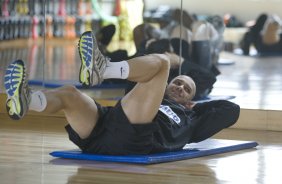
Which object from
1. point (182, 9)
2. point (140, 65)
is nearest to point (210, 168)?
point (140, 65)

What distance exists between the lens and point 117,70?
396 cm

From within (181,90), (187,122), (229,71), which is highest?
(181,90)

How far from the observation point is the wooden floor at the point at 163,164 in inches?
159

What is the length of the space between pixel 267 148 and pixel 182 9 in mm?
2028

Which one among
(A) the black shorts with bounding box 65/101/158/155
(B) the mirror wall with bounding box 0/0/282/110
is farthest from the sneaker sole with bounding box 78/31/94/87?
(B) the mirror wall with bounding box 0/0/282/110

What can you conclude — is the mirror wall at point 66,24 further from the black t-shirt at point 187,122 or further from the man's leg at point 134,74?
the man's leg at point 134,74

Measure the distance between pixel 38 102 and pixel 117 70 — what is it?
412 millimetres

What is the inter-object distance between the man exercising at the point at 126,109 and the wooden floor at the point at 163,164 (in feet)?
0.44

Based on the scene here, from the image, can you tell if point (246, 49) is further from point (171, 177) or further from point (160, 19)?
point (171, 177)

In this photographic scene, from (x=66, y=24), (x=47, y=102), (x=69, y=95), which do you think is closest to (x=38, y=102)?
(x=47, y=102)

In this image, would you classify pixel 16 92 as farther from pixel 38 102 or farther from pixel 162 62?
pixel 162 62

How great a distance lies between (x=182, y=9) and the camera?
675 centimetres

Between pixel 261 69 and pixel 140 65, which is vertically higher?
pixel 140 65

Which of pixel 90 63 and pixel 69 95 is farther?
pixel 69 95
